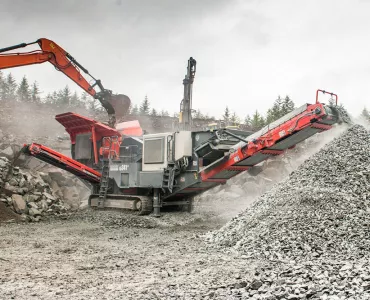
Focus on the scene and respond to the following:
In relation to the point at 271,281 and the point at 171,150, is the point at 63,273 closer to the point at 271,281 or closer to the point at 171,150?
the point at 271,281

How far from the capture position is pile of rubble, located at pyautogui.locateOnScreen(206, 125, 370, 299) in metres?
3.91

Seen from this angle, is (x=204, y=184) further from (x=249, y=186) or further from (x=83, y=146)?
(x=249, y=186)

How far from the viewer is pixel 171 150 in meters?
10.2

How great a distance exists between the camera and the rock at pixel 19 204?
33.4ft

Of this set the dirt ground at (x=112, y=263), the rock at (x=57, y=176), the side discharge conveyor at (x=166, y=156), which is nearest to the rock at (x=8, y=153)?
the rock at (x=57, y=176)

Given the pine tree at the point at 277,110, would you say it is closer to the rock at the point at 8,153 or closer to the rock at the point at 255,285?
the rock at the point at 8,153

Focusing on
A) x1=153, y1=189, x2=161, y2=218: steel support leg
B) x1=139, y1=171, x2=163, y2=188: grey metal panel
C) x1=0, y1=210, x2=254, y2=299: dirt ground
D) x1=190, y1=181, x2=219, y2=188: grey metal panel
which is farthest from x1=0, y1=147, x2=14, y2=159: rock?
x1=190, y1=181, x2=219, y2=188: grey metal panel

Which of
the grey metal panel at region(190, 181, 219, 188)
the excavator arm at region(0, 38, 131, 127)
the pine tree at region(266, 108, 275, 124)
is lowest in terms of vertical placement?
the grey metal panel at region(190, 181, 219, 188)

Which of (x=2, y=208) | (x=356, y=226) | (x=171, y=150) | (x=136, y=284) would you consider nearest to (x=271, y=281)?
(x=136, y=284)

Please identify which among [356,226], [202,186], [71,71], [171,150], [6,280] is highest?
[71,71]

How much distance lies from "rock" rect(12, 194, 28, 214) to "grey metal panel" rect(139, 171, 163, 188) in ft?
9.80

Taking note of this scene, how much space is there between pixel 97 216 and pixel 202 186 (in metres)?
2.76

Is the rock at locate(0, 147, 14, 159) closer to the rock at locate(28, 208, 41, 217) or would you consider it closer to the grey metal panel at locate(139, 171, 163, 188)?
the rock at locate(28, 208, 41, 217)

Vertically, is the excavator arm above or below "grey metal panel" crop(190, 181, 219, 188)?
above
